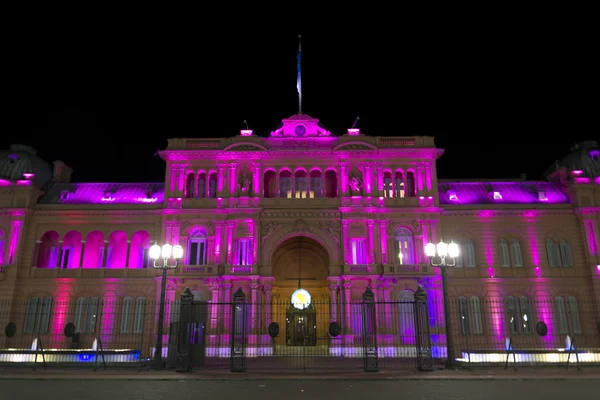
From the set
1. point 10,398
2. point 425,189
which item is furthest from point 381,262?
point 10,398

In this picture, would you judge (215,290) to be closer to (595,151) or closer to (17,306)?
(17,306)

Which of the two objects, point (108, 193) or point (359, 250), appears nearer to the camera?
point (359, 250)

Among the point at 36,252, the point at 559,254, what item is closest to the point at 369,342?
the point at 559,254

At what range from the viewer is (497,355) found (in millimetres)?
24391

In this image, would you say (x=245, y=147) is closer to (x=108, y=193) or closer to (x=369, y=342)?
(x=108, y=193)

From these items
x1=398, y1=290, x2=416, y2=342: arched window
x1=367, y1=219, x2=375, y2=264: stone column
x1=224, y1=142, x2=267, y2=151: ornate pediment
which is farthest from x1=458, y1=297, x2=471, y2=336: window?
x1=224, y1=142, x2=267, y2=151: ornate pediment

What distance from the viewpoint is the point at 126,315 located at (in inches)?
1532

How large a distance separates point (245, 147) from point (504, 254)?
2463 centimetres

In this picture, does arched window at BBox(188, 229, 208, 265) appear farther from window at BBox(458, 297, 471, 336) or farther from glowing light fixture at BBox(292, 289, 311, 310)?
window at BBox(458, 297, 471, 336)

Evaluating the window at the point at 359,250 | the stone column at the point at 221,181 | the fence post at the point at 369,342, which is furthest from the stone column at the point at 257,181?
Answer: the fence post at the point at 369,342

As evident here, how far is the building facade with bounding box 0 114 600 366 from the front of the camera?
37.6 meters

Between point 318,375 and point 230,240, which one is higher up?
point 230,240

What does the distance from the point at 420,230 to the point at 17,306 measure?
112ft

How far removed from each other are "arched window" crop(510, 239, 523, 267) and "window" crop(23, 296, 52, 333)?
129 feet
